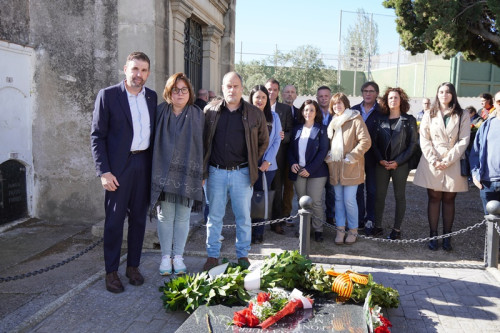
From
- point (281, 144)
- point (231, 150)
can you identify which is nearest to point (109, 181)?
point (231, 150)

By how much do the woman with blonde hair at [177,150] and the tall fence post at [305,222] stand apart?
1136 millimetres

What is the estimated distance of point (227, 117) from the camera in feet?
15.3

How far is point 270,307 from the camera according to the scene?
359cm

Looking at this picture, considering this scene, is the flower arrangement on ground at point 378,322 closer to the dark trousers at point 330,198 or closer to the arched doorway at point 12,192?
the dark trousers at point 330,198

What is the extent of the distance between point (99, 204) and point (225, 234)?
199 centimetres

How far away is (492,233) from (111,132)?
3.99 metres

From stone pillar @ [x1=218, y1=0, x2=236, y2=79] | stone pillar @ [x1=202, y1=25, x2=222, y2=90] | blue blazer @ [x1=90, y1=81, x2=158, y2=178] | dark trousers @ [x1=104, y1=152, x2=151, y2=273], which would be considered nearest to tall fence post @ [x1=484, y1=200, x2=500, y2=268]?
dark trousers @ [x1=104, y1=152, x2=151, y2=273]

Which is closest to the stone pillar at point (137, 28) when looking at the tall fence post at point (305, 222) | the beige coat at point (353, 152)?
the beige coat at point (353, 152)

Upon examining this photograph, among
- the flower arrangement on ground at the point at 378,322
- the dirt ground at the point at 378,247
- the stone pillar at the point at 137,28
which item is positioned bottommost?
the dirt ground at the point at 378,247

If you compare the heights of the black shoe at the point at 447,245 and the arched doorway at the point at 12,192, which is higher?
the arched doorway at the point at 12,192

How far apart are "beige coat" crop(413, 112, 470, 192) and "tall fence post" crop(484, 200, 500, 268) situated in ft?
2.01

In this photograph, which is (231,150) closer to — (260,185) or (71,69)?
(260,185)

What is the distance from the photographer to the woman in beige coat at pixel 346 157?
5.75m

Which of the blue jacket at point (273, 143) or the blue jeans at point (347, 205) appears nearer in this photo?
the blue jacket at point (273, 143)
